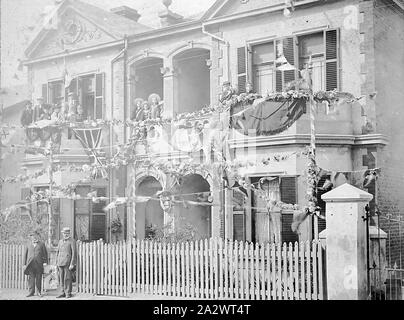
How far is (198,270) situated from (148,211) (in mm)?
3387

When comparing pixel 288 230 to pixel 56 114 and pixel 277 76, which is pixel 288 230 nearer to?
pixel 277 76

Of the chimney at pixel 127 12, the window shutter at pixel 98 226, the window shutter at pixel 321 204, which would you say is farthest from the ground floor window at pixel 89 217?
the window shutter at pixel 321 204

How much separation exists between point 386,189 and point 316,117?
1863mm

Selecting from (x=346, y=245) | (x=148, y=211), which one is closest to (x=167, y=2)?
(x=148, y=211)

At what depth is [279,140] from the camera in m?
10.8

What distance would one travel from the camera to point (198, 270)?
9.86 m

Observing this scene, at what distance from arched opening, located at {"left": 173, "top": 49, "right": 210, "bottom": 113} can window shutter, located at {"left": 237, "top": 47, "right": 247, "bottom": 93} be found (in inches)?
39.8

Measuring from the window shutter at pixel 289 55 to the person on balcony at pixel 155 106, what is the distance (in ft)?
10.4

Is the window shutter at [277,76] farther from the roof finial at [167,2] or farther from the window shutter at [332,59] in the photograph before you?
the roof finial at [167,2]

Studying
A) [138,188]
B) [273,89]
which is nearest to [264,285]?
[273,89]

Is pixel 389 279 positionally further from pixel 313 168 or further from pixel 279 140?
pixel 279 140

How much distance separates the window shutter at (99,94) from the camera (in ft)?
44.6

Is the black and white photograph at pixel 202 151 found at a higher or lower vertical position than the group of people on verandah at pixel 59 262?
higher

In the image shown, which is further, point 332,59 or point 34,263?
point 332,59
